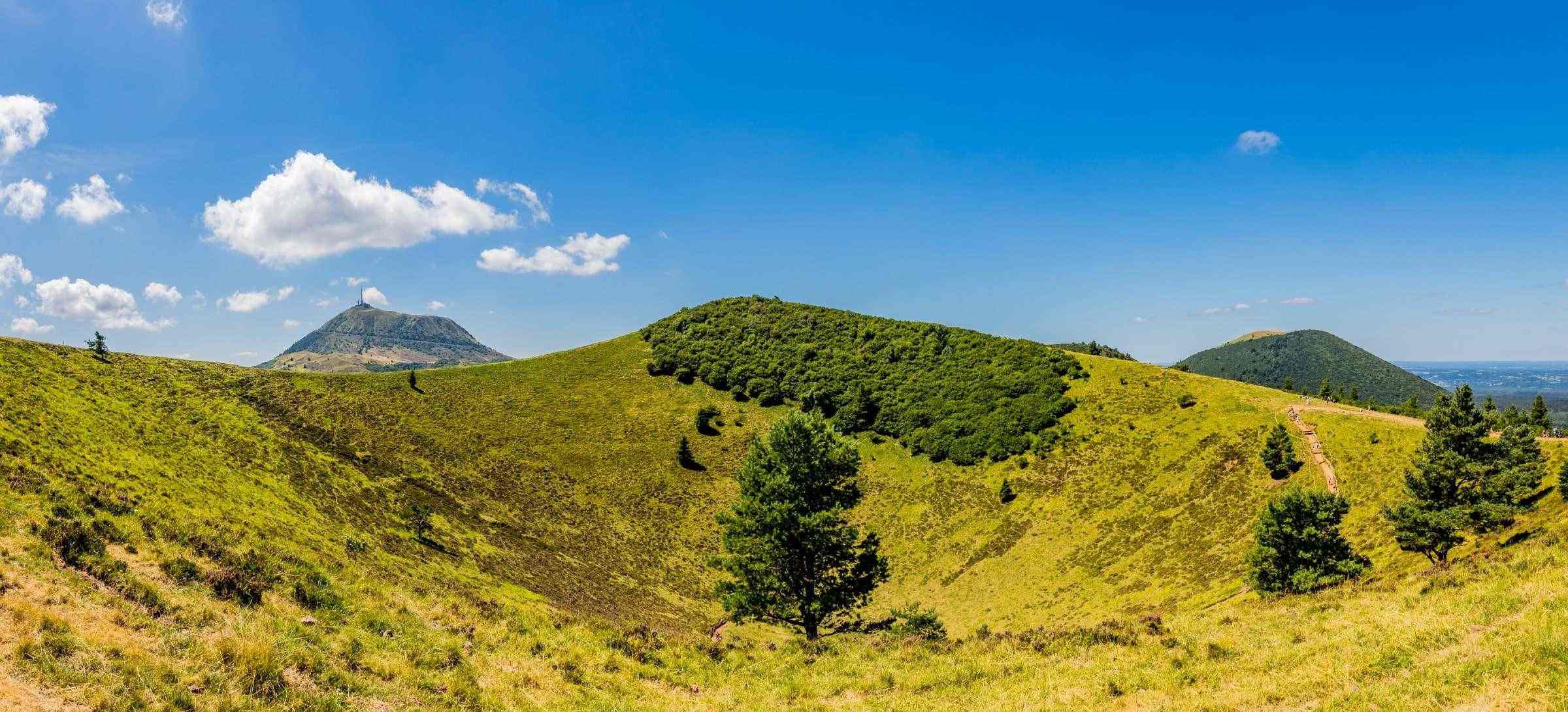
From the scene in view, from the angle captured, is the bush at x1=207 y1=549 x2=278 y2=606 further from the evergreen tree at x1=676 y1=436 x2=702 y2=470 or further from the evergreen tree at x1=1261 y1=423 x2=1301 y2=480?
the evergreen tree at x1=1261 y1=423 x2=1301 y2=480

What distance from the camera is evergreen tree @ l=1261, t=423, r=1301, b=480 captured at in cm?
5219

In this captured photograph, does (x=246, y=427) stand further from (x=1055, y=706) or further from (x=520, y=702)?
(x=1055, y=706)

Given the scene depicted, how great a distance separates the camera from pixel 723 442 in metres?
87.2

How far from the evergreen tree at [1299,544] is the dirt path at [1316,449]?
2013 cm

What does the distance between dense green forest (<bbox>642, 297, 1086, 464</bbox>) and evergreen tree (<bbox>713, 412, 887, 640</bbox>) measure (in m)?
51.5

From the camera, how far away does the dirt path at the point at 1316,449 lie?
162ft

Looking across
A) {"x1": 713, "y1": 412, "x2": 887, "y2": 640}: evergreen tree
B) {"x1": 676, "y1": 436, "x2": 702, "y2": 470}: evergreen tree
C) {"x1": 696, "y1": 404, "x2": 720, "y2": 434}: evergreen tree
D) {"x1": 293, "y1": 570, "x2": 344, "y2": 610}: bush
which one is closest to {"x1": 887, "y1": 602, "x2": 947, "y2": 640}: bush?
{"x1": 713, "y1": 412, "x2": 887, "y2": 640}: evergreen tree

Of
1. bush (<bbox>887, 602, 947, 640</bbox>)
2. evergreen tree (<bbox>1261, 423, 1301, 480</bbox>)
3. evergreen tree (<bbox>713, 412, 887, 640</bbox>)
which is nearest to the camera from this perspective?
bush (<bbox>887, 602, 947, 640</bbox>)

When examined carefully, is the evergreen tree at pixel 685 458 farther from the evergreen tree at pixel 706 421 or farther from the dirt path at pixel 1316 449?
the dirt path at pixel 1316 449

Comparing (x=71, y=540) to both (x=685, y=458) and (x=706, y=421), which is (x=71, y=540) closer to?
(x=685, y=458)

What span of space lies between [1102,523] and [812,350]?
60100 mm

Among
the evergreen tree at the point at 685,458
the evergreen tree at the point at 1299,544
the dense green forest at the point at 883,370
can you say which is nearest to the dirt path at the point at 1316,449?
the evergreen tree at the point at 1299,544

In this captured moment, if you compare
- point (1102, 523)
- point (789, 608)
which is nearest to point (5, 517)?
point (789, 608)

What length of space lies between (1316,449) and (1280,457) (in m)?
5.18
